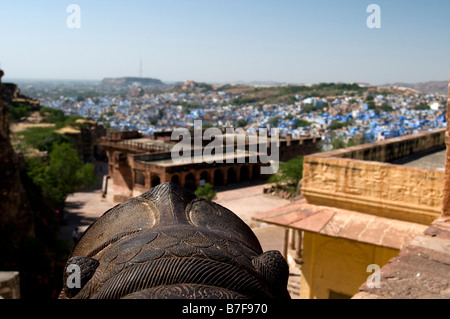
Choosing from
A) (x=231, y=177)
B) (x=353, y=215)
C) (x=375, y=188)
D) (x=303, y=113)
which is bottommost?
(x=231, y=177)

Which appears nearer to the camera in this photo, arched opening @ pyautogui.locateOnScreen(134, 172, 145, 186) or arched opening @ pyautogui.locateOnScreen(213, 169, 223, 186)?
arched opening @ pyautogui.locateOnScreen(134, 172, 145, 186)

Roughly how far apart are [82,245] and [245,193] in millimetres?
22950

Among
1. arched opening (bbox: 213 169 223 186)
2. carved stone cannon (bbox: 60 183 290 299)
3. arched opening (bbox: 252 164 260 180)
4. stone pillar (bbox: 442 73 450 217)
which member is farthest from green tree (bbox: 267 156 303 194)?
carved stone cannon (bbox: 60 183 290 299)

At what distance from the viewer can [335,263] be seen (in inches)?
256

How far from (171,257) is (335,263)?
566 cm

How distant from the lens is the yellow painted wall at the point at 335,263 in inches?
244

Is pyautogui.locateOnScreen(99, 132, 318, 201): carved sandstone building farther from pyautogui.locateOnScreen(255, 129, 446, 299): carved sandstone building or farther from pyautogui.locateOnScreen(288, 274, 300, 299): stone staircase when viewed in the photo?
pyautogui.locateOnScreen(255, 129, 446, 299): carved sandstone building

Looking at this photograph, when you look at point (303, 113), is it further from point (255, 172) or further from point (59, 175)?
point (59, 175)

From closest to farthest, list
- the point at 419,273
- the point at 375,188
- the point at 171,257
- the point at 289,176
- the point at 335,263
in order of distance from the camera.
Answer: the point at 171,257 → the point at 419,273 → the point at 375,188 → the point at 335,263 → the point at 289,176

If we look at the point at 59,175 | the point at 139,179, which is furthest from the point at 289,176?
the point at 59,175

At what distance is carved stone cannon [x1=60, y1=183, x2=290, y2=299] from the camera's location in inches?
47.1

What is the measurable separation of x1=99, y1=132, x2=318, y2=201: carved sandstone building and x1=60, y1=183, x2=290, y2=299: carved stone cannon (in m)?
19.2

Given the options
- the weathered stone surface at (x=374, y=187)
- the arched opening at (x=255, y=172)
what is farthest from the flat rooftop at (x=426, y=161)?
the arched opening at (x=255, y=172)

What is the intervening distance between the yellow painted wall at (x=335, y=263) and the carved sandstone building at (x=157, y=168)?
574 inches
